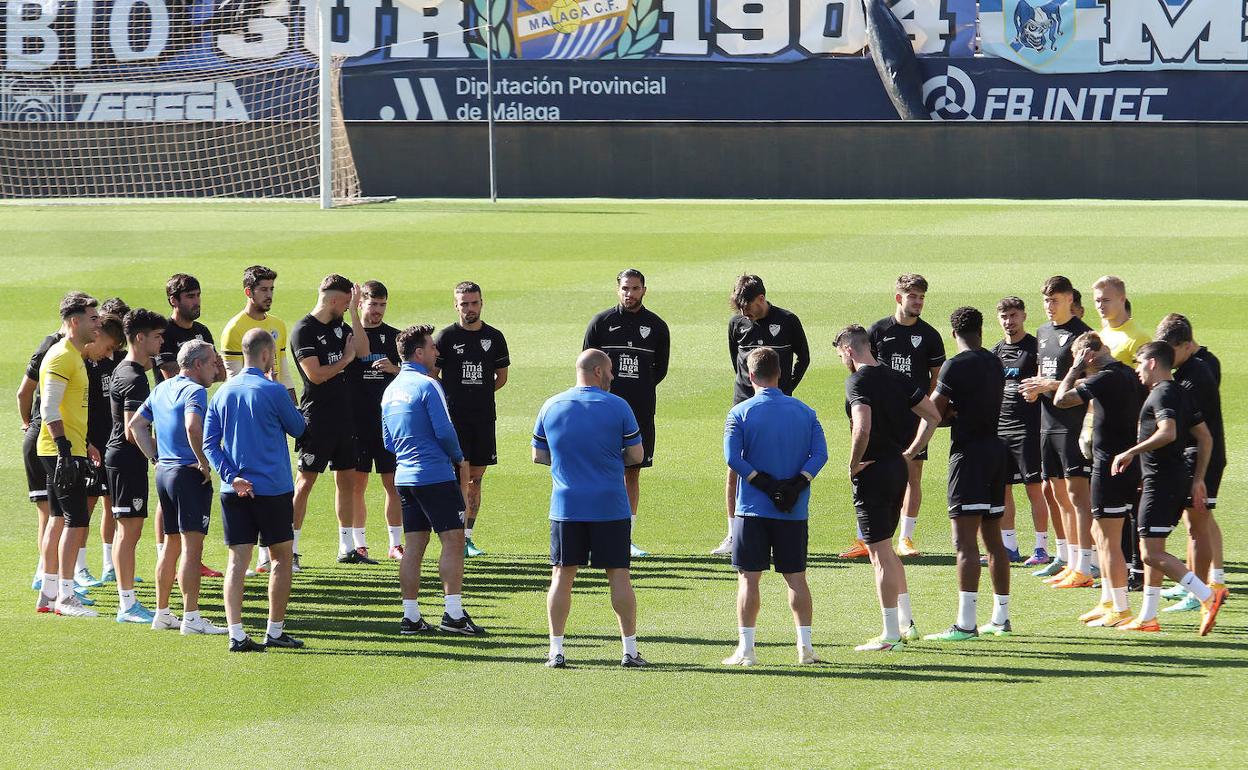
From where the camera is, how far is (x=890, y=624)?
30.6 ft

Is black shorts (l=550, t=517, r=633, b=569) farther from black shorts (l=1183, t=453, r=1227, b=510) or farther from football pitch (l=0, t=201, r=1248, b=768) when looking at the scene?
Answer: black shorts (l=1183, t=453, r=1227, b=510)

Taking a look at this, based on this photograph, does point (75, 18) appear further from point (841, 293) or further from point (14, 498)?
point (14, 498)

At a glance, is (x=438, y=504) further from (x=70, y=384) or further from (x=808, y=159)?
Answer: (x=808, y=159)

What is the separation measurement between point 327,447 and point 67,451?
87.9 inches

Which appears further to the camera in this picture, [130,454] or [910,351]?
[910,351]

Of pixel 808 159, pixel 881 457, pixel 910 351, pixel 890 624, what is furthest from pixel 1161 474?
pixel 808 159

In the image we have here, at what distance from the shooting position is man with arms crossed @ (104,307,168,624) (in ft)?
33.6

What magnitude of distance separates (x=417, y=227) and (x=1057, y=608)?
2099 cm

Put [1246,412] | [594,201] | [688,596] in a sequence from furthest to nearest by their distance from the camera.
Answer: [594,201]
[1246,412]
[688,596]

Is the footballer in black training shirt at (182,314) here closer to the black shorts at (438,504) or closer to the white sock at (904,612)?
the black shorts at (438,504)

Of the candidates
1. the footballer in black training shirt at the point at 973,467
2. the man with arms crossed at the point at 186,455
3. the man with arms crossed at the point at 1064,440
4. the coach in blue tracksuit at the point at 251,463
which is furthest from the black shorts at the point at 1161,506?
the man with arms crossed at the point at 186,455

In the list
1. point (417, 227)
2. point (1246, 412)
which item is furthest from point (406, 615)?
Answer: point (417, 227)

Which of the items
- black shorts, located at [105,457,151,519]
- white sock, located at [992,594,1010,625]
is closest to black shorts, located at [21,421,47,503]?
black shorts, located at [105,457,151,519]

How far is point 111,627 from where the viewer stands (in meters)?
10.2
